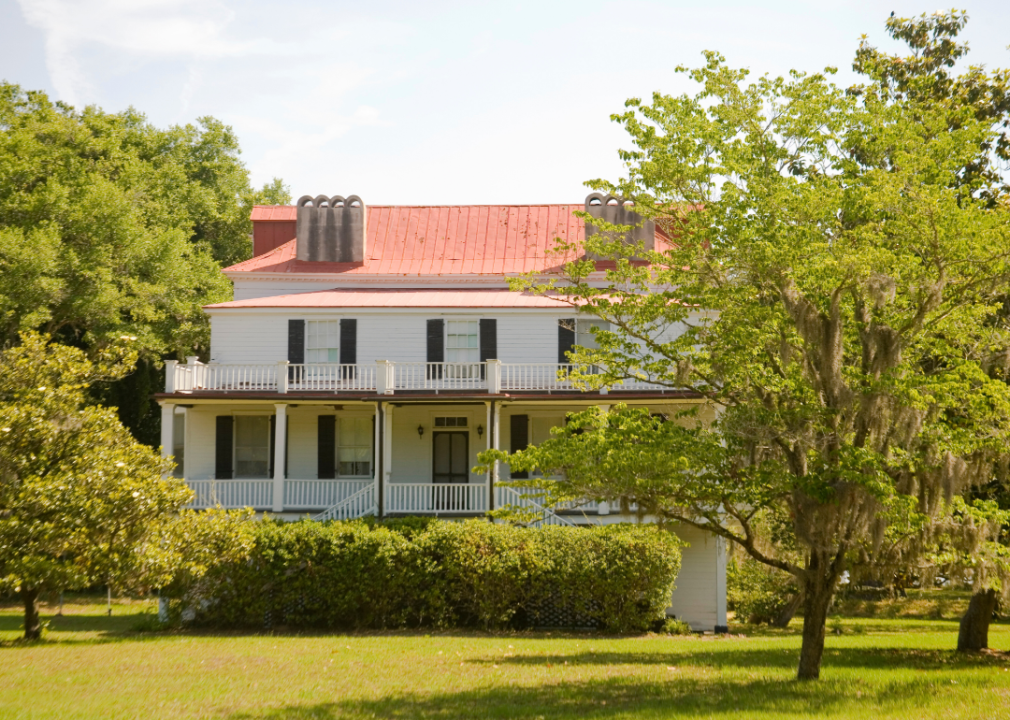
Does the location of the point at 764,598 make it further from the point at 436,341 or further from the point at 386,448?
the point at 436,341

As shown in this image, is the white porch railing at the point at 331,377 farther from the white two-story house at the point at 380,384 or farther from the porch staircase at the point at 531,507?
the porch staircase at the point at 531,507

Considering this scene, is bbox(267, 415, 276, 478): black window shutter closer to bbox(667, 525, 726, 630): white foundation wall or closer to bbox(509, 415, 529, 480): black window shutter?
bbox(509, 415, 529, 480): black window shutter

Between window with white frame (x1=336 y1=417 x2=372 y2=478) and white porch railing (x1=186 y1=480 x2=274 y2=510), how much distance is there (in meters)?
2.40

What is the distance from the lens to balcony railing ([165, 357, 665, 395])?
23.3 meters

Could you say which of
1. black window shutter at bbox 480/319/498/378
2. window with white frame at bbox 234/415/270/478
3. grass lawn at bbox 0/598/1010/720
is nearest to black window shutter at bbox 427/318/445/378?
black window shutter at bbox 480/319/498/378

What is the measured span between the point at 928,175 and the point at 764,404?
3.60 metres

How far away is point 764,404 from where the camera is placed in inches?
492

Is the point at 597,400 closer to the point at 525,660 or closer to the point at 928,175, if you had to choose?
the point at 525,660

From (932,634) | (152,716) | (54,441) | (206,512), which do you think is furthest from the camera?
(932,634)

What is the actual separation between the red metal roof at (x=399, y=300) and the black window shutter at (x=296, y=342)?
0.54 m

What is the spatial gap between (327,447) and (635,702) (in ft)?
48.2

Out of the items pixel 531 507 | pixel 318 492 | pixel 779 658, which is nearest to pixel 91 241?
pixel 318 492

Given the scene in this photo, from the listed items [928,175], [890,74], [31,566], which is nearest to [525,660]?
[31,566]

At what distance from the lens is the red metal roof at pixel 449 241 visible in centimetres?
2881
